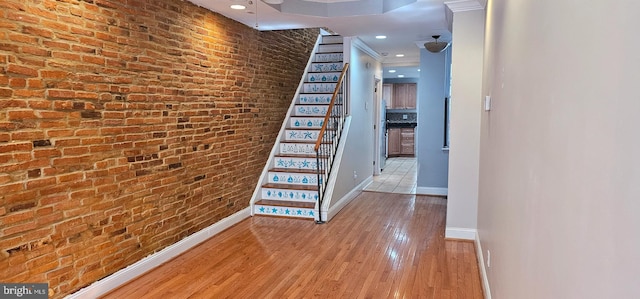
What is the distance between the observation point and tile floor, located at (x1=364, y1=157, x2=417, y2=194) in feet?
22.5

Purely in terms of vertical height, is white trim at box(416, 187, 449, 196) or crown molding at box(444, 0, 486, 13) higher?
crown molding at box(444, 0, 486, 13)

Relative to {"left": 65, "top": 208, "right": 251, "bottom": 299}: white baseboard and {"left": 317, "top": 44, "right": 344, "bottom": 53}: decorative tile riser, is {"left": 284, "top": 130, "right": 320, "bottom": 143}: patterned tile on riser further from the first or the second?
{"left": 317, "top": 44, "right": 344, "bottom": 53}: decorative tile riser

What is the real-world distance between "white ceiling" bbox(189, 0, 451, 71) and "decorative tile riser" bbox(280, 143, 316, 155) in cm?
163

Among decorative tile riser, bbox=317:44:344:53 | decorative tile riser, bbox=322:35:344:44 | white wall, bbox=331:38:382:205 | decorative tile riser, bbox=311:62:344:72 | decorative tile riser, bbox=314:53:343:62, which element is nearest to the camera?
white wall, bbox=331:38:382:205

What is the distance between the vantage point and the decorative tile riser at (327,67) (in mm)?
6602

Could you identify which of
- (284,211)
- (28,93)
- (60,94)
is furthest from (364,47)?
(28,93)

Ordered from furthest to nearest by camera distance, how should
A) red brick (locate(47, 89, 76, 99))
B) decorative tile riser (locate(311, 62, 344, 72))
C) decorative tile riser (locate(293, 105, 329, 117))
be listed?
1. decorative tile riser (locate(311, 62, 344, 72))
2. decorative tile riser (locate(293, 105, 329, 117))
3. red brick (locate(47, 89, 76, 99))

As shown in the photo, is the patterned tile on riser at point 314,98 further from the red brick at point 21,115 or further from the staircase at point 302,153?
the red brick at point 21,115

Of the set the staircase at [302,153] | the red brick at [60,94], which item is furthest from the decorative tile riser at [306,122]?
the red brick at [60,94]

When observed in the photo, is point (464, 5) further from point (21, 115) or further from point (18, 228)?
point (18, 228)

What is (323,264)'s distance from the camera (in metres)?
3.60

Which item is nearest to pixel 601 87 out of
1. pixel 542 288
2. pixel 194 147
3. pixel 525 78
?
pixel 542 288

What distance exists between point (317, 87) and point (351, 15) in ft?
7.22

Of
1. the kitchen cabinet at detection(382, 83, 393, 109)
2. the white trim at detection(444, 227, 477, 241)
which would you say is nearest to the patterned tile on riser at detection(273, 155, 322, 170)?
the white trim at detection(444, 227, 477, 241)
